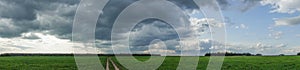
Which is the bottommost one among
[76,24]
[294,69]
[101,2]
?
[294,69]

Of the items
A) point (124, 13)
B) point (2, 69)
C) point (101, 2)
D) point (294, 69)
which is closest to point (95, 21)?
point (101, 2)

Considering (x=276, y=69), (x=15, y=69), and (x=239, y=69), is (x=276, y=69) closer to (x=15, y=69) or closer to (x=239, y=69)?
(x=239, y=69)

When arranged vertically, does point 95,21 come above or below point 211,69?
above

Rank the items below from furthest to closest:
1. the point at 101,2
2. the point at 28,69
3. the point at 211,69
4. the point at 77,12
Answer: the point at 28,69
the point at 211,69
the point at 101,2
the point at 77,12

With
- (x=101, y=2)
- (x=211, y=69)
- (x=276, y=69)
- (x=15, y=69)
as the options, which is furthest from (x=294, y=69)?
(x=15, y=69)

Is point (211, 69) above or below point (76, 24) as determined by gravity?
below

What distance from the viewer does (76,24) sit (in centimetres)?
2091

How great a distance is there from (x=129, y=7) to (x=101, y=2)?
13.1 feet

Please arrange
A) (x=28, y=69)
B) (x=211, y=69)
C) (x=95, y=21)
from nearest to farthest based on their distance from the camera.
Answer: (x=95, y=21) → (x=211, y=69) → (x=28, y=69)

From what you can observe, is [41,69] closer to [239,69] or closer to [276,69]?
[239,69]

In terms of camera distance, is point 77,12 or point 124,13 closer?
point 77,12

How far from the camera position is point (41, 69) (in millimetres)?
35562

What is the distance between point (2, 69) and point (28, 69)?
322 cm

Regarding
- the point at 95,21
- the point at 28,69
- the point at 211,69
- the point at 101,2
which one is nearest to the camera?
the point at 95,21
